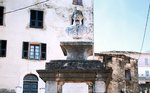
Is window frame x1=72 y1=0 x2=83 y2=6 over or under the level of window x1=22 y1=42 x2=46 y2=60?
over

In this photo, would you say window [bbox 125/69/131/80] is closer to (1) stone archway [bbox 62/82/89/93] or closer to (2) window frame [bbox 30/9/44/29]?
(1) stone archway [bbox 62/82/89/93]

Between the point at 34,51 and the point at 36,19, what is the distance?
302cm

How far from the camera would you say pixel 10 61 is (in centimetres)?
2631

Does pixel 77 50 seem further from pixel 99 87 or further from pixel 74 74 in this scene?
pixel 99 87

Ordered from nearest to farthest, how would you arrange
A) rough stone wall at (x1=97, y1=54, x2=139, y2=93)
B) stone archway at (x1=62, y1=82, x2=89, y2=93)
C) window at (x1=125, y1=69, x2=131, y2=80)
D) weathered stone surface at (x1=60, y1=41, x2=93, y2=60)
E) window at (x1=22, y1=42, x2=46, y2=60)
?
weathered stone surface at (x1=60, y1=41, x2=93, y2=60) → stone archway at (x1=62, y1=82, x2=89, y2=93) → window at (x1=22, y1=42, x2=46, y2=60) → rough stone wall at (x1=97, y1=54, x2=139, y2=93) → window at (x1=125, y1=69, x2=131, y2=80)

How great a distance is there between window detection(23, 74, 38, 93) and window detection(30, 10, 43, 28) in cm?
459

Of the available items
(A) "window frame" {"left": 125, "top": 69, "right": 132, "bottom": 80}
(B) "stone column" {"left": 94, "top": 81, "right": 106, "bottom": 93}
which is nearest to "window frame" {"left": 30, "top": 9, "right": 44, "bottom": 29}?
(A) "window frame" {"left": 125, "top": 69, "right": 132, "bottom": 80}

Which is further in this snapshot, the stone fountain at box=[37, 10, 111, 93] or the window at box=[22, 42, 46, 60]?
the window at box=[22, 42, 46, 60]

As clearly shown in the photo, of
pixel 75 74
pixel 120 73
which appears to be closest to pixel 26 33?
pixel 120 73

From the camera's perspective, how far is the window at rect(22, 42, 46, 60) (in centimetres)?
2691

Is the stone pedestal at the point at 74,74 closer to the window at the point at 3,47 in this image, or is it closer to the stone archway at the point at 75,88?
the stone archway at the point at 75,88

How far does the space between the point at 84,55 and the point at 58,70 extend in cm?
117

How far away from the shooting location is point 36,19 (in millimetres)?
28031

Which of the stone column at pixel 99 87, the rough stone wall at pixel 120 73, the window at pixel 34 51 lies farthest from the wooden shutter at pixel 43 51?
the stone column at pixel 99 87
